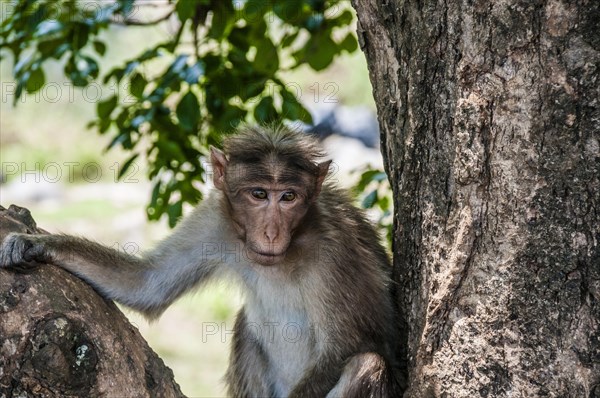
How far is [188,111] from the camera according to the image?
18.0 feet

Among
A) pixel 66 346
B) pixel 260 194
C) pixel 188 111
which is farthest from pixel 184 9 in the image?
pixel 66 346

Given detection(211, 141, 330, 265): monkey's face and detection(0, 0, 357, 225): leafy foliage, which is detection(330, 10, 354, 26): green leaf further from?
detection(211, 141, 330, 265): monkey's face

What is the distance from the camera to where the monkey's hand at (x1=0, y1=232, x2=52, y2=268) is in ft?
12.2

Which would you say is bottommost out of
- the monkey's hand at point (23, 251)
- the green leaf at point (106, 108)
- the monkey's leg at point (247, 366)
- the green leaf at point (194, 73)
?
the monkey's leg at point (247, 366)

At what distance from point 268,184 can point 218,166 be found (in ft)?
1.43

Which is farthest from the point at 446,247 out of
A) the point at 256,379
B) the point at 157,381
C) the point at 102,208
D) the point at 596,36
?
the point at 102,208

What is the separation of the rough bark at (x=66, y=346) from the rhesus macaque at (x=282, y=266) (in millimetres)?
542

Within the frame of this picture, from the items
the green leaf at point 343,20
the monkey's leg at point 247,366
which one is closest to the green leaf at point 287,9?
the green leaf at point 343,20

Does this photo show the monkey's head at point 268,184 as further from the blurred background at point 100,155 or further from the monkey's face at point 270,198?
the blurred background at point 100,155

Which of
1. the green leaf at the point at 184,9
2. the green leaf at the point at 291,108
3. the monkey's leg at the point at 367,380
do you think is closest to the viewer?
the monkey's leg at the point at 367,380

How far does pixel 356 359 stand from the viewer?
4445mm

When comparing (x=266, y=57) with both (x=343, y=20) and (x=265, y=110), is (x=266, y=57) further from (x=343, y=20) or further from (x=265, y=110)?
(x=343, y=20)

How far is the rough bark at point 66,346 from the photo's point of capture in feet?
11.1

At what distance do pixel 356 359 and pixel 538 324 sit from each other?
4.65 feet
